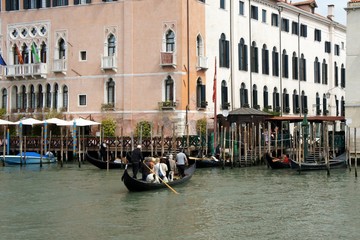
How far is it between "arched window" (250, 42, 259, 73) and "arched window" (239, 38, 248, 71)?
2.19 feet

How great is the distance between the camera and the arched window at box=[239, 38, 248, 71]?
121 ft

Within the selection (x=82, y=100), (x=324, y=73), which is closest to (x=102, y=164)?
(x=82, y=100)

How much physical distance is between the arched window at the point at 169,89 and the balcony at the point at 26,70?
6.29 m

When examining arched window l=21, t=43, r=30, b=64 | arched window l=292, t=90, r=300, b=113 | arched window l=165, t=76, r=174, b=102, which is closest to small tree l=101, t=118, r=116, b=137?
arched window l=165, t=76, r=174, b=102

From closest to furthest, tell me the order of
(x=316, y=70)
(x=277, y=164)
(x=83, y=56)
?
(x=277, y=164)
(x=83, y=56)
(x=316, y=70)

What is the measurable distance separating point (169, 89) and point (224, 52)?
3.99 m

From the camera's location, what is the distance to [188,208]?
1698 centimetres

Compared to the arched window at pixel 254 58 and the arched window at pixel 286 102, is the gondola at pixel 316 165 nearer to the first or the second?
the arched window at pixel 254 58

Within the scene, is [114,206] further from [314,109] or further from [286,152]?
[314,109]

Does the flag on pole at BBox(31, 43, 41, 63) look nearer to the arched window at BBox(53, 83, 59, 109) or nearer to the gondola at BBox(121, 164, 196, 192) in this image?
the arched window at BBox(53, 83, 59, 109)

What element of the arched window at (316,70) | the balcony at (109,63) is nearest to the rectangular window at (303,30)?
the arched window at (316,70)

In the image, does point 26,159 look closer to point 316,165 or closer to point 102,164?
point 102,164

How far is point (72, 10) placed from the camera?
34.9 m

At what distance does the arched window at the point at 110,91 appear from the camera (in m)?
33.9
